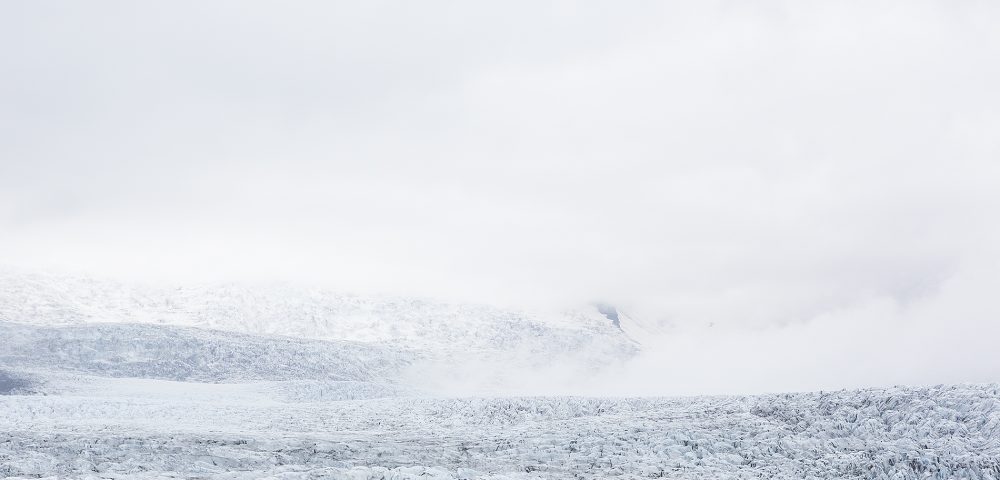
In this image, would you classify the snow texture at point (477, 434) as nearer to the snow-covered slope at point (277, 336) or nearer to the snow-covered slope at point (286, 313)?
the snow-covered slope at point (277, 336)

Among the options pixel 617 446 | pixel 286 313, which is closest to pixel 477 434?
pixel 617 446

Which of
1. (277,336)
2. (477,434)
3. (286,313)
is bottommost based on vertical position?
(477,434)

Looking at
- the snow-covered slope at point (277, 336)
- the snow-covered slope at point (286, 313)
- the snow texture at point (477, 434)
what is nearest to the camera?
the snow texture at point (477, 434)

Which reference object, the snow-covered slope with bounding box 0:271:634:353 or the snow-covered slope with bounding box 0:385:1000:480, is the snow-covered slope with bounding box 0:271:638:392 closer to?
the snow-covered slope with bounding box 0:271:634:353

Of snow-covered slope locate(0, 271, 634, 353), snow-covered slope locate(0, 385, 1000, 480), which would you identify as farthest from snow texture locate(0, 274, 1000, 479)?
snow-covered slope locate(0, 271, 634, 353)

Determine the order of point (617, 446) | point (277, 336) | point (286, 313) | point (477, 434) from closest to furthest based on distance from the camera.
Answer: point (617, 446), point (477, 434), point (277, 336), point (286, 313)

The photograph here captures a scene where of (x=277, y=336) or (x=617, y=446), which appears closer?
(x=617, y=446)

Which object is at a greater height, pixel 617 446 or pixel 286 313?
pixel 286 313

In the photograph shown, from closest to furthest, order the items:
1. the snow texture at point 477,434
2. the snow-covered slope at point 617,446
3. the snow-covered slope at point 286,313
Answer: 1. the snow-covered slope at point 617,446
2. the snow texture at point 477,434
3. the snow-covered slope at point 286,313

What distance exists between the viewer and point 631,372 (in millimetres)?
128500

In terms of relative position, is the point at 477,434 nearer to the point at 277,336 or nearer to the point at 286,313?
the point at 277,336

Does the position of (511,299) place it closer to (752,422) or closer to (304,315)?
(304,315)

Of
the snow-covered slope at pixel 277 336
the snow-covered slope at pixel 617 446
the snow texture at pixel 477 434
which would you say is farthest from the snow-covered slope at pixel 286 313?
the snow-covered slope at pixel 617 446

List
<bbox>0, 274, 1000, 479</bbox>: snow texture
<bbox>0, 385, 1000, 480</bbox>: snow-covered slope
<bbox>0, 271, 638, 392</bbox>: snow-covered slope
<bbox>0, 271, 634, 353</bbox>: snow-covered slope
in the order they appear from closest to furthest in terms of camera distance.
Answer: <bbox>0, 385, 1000, 480</bbox>: snow-covered slope < <bbox>0, 274, 1000, 479</bbox>: snow texture < <bbox>0, 271, 638, 392</bbox>: snow-covered slope < <bbox>0, 271, 634, 353</bbox>: snow-covered slope
